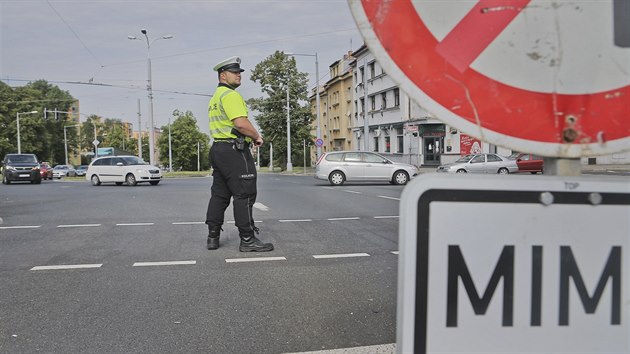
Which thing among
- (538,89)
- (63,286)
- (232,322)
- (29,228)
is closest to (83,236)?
(29,228)

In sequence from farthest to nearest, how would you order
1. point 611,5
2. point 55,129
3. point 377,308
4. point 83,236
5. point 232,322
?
1. point 55,129
2. point 83,236
3. point 377,308
4. point 232,322
5. point 611,5

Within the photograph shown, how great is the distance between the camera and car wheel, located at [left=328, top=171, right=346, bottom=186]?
71.7ft

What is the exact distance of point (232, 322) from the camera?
3.31 meters

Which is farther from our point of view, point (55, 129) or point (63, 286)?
point (55, 129)

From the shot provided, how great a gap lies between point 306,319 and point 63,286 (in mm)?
2121

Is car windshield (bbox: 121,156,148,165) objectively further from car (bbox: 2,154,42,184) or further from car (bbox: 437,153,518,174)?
car (bbox: 437,153,518,174)

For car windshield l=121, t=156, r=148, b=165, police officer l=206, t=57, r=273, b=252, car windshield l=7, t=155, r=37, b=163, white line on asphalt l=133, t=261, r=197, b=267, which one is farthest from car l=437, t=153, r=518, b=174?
white line on asphalt l=133, t=261, r=197, b=267

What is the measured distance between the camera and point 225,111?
5363 millimetres

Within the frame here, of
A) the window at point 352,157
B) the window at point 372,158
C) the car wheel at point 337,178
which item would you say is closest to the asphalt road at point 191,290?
the car wheel at point 337,178

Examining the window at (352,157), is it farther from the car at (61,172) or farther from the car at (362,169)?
the car at (61,172)

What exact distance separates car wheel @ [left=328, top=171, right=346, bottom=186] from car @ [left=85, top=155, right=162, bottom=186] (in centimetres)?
822

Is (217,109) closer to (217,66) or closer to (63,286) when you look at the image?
(217,66)

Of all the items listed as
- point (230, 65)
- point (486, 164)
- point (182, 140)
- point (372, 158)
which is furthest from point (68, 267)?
point (182, 140)

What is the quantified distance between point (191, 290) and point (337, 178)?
17.9 m
